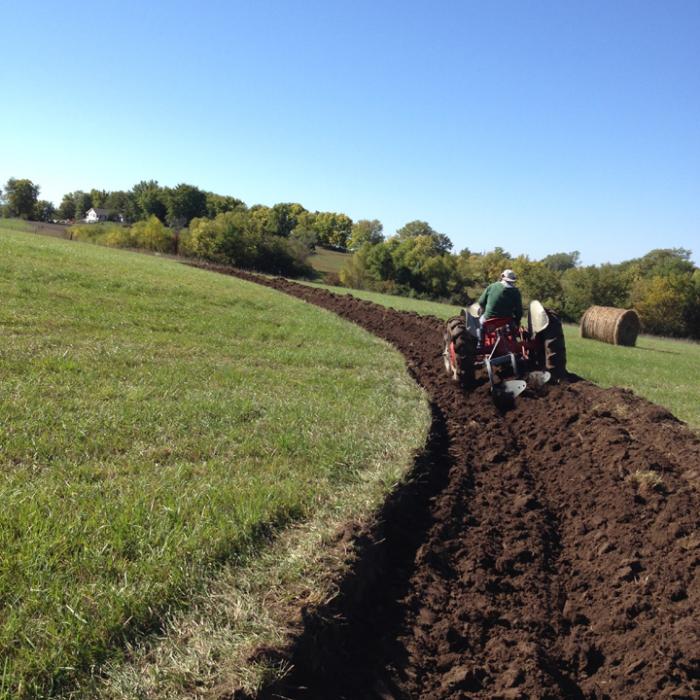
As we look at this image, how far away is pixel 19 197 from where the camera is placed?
304 feet

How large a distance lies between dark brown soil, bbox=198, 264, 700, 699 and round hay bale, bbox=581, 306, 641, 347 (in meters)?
21.4

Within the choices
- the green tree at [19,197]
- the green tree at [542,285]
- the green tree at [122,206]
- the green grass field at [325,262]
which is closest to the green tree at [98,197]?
the green tree at [122,206]

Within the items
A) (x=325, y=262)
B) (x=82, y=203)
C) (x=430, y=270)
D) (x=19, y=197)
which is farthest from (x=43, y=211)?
(x=430, y=270)

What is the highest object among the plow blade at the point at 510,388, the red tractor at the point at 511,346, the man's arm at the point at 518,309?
the man's arm at the point at 518,309

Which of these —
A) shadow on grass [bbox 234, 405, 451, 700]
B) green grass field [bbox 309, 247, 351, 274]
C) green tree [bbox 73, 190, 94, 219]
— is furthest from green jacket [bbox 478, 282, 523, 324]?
green tree [bbox 73, 190, 94, 219]

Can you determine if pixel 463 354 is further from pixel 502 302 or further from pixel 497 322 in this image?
pixel 502 302

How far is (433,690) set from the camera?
2.85m

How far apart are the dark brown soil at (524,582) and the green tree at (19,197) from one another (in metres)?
105

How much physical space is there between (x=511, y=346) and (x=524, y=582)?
5215 mm

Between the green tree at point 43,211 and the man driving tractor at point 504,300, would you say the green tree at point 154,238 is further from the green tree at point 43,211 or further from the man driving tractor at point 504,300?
the man driving tractor at point 504,300

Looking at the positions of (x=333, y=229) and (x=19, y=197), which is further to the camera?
(x=333, y=229)

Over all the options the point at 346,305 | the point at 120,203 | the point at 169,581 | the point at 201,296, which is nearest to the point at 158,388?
the point at 169,581

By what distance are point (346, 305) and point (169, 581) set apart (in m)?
18.3

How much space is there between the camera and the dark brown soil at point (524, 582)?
290 centimetres
